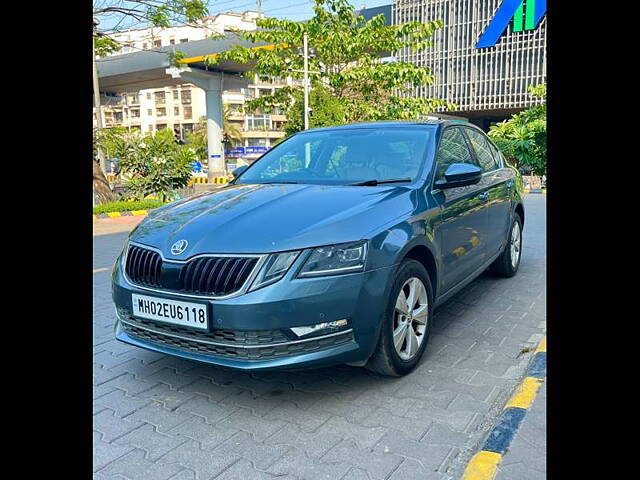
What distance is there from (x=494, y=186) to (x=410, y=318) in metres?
2.07

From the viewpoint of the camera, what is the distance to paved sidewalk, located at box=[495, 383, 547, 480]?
2.34m

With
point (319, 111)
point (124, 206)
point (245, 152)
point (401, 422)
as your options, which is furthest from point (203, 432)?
point (245, 152)

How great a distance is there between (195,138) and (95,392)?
59.1 meters

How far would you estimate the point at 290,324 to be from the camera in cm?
277

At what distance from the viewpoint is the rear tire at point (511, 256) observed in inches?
222

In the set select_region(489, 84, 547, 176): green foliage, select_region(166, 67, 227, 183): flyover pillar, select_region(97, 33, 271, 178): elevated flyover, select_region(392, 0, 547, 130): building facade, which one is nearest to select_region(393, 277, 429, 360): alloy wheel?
select_region(489, 84, 547, 176): green foliage

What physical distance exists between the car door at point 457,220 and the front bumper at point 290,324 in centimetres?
91

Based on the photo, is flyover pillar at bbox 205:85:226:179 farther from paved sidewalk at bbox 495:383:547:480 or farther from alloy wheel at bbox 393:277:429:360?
paved sidewalk at bbox 495:383:547:480

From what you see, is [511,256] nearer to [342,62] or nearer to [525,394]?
[525,394]

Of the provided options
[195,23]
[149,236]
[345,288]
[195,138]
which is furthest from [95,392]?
[195,138]

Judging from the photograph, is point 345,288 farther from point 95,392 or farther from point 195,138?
point 195,138
